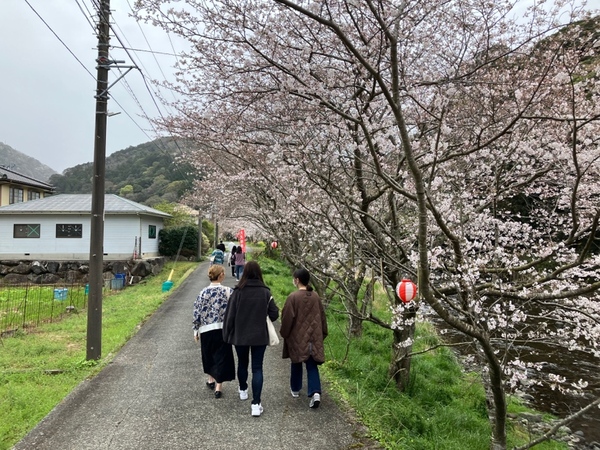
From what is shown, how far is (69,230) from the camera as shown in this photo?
21.5 meters

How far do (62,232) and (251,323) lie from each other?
2105 centimetres

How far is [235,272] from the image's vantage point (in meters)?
15.2

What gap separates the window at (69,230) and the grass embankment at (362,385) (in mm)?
13415

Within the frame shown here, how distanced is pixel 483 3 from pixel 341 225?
3.76m

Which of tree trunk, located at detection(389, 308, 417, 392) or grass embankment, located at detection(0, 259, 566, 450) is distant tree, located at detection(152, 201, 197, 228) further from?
tree trunk, located at detection(389, 308, 417, 392)

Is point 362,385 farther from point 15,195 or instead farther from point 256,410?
point 15,195

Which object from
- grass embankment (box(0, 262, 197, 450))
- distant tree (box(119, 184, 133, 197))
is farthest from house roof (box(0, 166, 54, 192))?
grass embankment (box(0, 262, 197, 450))

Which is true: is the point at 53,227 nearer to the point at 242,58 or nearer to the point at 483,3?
the point at 242,58

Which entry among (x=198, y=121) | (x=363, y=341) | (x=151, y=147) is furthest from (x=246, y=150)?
(x=151, y=147)

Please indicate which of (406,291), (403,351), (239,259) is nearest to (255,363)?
(406,291)

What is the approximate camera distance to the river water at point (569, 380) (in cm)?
679

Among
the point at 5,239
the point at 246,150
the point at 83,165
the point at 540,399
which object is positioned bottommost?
the point at 540,399

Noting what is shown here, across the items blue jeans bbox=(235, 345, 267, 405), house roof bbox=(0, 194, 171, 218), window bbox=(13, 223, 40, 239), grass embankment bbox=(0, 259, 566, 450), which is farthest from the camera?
window bbox=(13, 223, 40, 239)

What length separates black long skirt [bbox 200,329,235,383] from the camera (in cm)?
471
